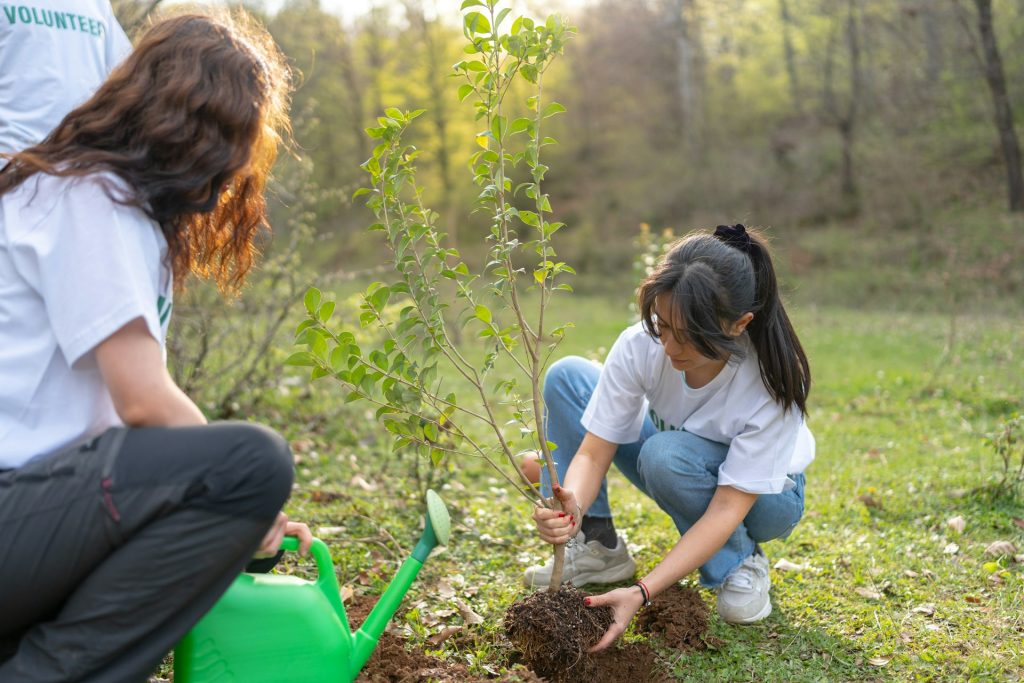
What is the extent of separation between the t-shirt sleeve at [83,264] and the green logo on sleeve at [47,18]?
1.11 meters

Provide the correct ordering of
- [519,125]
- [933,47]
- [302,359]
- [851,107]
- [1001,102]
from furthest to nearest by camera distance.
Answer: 1. [933,47]
2. [851,107]
3. [1001,102]
4. [519,125]
5. [302,359]

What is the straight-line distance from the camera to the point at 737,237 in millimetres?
2457

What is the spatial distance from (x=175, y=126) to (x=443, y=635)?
62.1 inches

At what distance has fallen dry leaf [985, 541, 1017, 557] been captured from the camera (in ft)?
10.2

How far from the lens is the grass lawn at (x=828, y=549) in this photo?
8.11ft

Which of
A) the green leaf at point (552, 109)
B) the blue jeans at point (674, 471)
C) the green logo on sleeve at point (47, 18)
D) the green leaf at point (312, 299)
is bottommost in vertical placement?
the blue jeans at point (674, 471)

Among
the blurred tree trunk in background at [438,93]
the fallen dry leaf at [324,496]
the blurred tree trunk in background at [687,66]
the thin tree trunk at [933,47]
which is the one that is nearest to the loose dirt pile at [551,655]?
the fallen dry leaf at [324,496]

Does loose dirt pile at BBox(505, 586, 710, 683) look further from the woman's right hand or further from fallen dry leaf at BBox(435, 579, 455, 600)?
fallen dry leaf at BBox(435, 579, 455, 600)

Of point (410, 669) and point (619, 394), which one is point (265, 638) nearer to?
point (410, 669)

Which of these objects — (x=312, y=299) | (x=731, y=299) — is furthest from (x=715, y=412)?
(x=312, y=299)

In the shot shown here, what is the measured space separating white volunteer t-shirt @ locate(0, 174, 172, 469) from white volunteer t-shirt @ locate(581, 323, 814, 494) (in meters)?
1.41

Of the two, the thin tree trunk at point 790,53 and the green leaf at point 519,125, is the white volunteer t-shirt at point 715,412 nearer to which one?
the green leaf at point 519,125

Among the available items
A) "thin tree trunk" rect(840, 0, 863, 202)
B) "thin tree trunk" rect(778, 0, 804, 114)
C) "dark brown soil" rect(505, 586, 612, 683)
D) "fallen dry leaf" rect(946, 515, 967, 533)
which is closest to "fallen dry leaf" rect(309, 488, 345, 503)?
"dark brown soil" rect(505, 586, 612, 683)

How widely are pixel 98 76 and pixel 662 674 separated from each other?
229 centimetres
